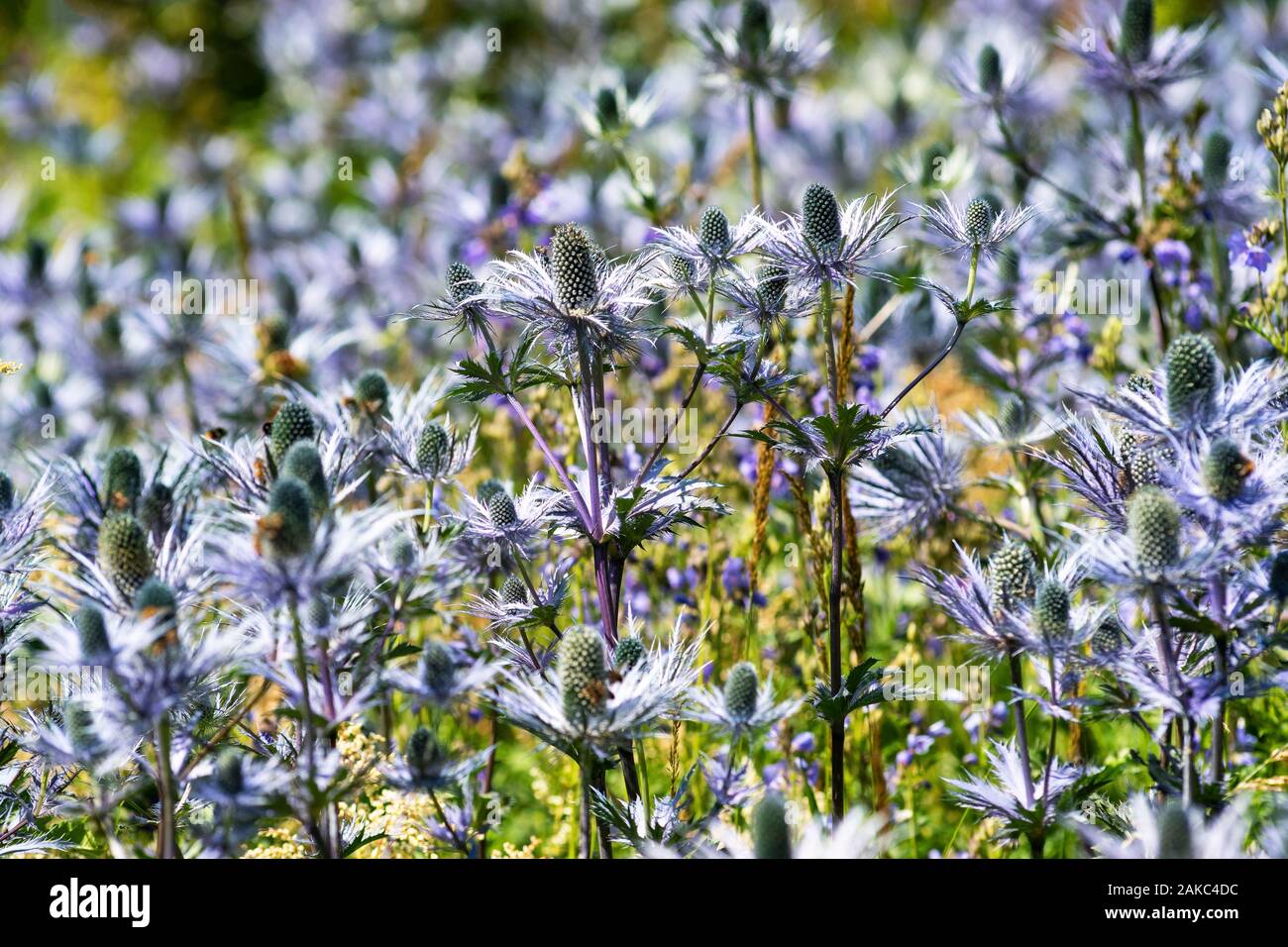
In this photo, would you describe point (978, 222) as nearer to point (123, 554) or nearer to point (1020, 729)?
point (1020, 729)

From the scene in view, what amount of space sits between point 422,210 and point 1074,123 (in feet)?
11.6

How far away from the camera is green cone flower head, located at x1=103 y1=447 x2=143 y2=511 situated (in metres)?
2.60

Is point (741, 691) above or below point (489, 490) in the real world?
below

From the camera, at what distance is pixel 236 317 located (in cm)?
478

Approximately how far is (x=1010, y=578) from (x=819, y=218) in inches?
30.7

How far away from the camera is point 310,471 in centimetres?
219

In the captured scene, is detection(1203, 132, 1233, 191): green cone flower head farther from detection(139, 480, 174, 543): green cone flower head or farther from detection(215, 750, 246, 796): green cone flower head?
detection(215, 750, 246, 796): green cone flower head

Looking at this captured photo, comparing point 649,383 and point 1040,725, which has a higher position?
point 649,383

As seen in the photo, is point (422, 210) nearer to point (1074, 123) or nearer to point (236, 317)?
point (236, 317)

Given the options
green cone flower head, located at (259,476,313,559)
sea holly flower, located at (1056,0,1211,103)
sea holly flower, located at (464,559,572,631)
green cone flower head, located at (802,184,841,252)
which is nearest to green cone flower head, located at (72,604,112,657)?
→ green cone flower head, located at (259,476,313,559)

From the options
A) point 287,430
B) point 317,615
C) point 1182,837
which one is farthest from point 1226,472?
point 287,430

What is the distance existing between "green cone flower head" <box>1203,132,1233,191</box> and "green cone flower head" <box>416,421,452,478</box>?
2.60 m
